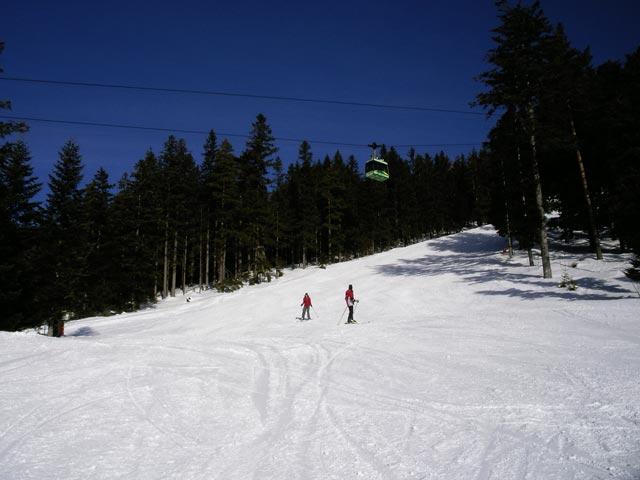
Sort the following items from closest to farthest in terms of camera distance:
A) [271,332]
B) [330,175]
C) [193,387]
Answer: [193,387]
[271,332]
[330,175]

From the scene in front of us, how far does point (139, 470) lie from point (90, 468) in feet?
2.10

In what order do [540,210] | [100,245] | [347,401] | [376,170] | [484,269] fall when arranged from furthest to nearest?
1. [100,245]
2. [484,269]
3. [376,170]
4. [540,210]
5. [347,401]

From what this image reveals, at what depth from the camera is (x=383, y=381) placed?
26.3 ft

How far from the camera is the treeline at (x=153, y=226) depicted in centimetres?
2474

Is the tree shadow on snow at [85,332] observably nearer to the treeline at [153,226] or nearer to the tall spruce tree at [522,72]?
the treeline at [153,226]

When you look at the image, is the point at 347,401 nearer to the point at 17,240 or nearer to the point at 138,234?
the point at 17,240

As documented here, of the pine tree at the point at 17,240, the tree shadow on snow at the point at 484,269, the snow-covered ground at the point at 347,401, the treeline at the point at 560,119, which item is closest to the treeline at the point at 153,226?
the pine tree at the point at 17,240

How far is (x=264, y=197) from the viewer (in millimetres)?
39500

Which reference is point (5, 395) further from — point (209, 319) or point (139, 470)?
point (209, 319)

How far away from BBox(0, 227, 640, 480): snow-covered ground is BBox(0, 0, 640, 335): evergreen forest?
27.7 feet

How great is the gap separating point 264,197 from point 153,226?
12.1 metres

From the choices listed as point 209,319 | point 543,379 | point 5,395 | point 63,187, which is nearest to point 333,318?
point 209,319

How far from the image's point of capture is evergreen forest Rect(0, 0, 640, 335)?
22.1m

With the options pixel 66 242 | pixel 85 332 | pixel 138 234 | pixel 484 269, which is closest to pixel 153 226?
pixel 138 234
